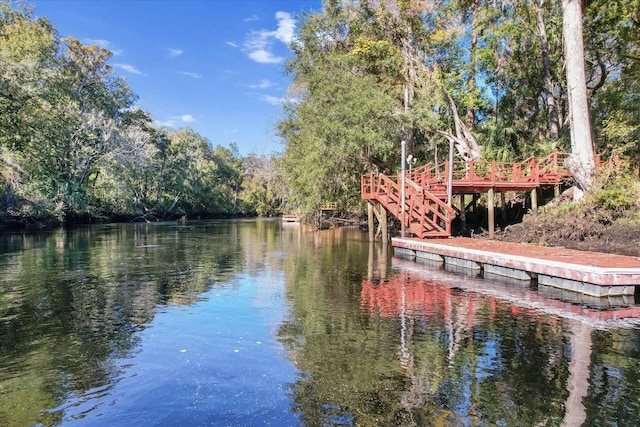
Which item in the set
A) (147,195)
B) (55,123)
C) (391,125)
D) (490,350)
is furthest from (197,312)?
(147,195)

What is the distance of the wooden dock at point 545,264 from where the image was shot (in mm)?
9641

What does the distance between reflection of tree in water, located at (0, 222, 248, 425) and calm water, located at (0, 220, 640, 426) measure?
1.5 inches

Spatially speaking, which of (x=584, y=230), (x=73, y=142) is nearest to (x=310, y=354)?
(x=584, y=230)

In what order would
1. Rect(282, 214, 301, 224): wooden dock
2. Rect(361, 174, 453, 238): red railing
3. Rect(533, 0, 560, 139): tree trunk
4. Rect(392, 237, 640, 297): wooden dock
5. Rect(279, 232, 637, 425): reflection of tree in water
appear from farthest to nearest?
Rect(282, 214, 301, 224): wooden dock < Rect(533, 0, 560, 139): tree trunk < Rect(361, 174, 453, 238): red railing < Rect(392, 237, 640, 297): wooden dock < Rect(279, 232, 637, 425): reflection of tree in water

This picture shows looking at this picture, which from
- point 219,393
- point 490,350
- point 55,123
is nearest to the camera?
point 219,393

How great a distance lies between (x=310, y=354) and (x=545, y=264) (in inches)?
286

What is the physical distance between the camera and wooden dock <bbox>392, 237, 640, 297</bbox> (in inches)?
380

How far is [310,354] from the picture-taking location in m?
6.58

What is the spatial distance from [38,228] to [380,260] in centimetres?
2984

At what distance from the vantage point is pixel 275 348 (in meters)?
6.89

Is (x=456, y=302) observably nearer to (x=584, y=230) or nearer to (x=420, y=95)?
(x=584, y=230)

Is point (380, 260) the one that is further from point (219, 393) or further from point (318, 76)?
point (318, 76)

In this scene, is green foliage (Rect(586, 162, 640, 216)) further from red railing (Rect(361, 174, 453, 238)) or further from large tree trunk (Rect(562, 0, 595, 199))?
red railing (Rect(361, 174, 453, 238))

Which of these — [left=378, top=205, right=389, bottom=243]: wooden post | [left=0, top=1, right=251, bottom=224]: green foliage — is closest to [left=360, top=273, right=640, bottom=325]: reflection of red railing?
[left=378, top=205, right=389, bottom=243]: wooden post
